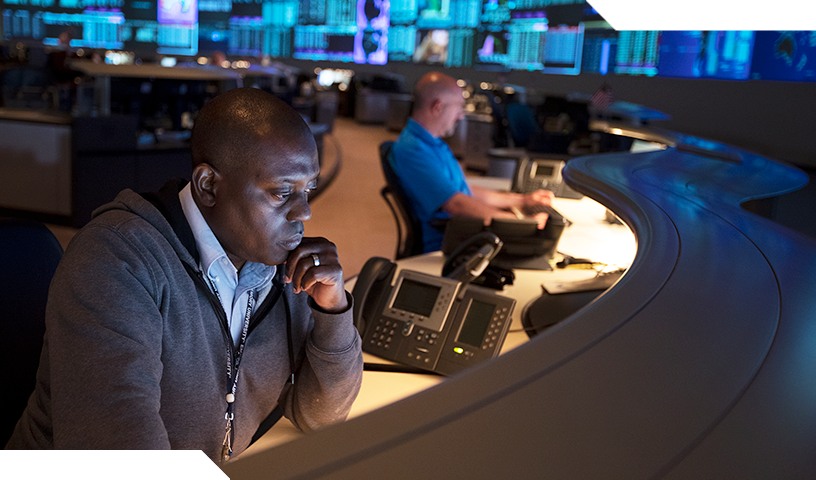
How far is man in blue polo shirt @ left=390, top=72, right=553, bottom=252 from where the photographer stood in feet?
9.84

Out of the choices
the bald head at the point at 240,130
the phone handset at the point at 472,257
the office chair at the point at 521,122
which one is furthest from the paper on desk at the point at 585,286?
the office chair at the point at 521,122

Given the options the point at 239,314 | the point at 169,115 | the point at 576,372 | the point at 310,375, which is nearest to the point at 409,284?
the point at 310,375

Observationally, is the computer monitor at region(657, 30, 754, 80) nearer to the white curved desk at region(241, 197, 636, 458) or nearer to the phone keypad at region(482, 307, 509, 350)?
the white curved desk at region(241, 197, 636, 458)

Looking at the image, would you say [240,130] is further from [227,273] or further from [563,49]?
[563,49]

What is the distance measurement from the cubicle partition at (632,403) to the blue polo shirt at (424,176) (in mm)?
2027

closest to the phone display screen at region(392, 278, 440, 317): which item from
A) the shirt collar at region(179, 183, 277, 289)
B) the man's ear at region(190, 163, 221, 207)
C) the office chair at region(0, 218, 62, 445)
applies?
the shirt collar at region(179, 183, 277, 289)

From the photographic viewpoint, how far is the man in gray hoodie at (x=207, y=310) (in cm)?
90

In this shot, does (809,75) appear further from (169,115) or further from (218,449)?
(169,115)

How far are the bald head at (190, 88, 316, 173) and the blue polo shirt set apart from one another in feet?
6.22

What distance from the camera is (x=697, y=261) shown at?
40.8 inches

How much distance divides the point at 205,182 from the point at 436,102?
2.12m

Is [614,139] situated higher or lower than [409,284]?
higher

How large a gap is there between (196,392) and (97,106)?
4.69 metres

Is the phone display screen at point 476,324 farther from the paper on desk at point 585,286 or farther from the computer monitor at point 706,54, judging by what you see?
the computer monitor at point 706,54
